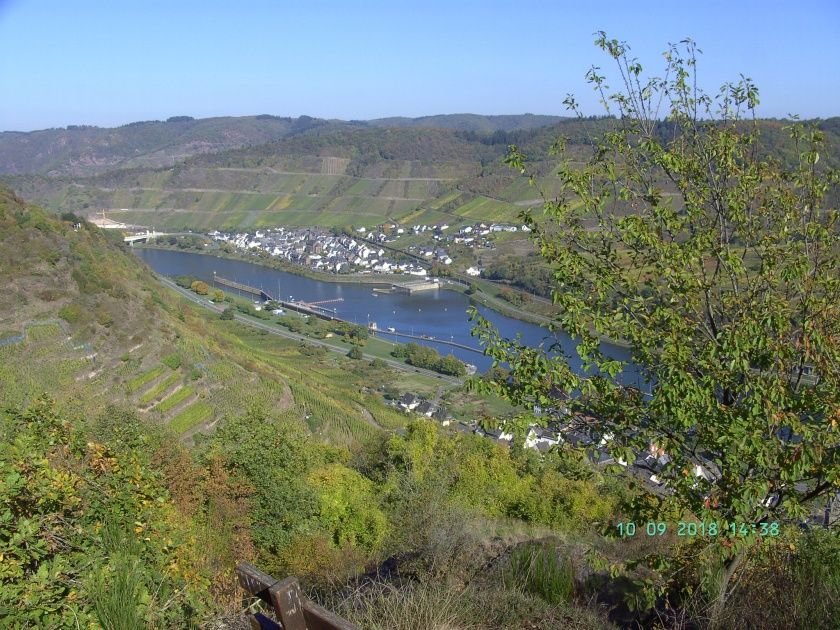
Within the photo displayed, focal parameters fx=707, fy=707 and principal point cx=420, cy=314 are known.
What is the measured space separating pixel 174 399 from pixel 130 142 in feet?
461

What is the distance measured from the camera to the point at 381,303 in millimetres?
41375

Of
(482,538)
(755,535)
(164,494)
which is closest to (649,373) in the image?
(755,535)

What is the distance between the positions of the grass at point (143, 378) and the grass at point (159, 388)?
8.3 inches

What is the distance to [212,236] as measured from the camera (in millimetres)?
68688

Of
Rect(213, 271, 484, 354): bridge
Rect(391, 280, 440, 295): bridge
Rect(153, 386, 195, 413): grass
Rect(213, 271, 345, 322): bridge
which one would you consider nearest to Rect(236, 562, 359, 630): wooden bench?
Rect(153, 386, 195, 413): grass

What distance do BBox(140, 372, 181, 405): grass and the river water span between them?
12.8 meters

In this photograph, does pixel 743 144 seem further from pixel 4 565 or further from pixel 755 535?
pixel 4 565

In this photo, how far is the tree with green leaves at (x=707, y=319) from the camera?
262 cm

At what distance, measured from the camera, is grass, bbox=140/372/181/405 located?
14.1m

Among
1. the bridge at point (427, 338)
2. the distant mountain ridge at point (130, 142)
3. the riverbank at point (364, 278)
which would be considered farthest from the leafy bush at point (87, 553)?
the distant mountain ridge at point (130, 142)

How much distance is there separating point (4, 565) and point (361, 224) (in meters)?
70.2

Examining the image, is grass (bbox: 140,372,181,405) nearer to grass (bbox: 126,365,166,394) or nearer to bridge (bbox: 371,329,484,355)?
grass (bbox: 126,365,166,394)
